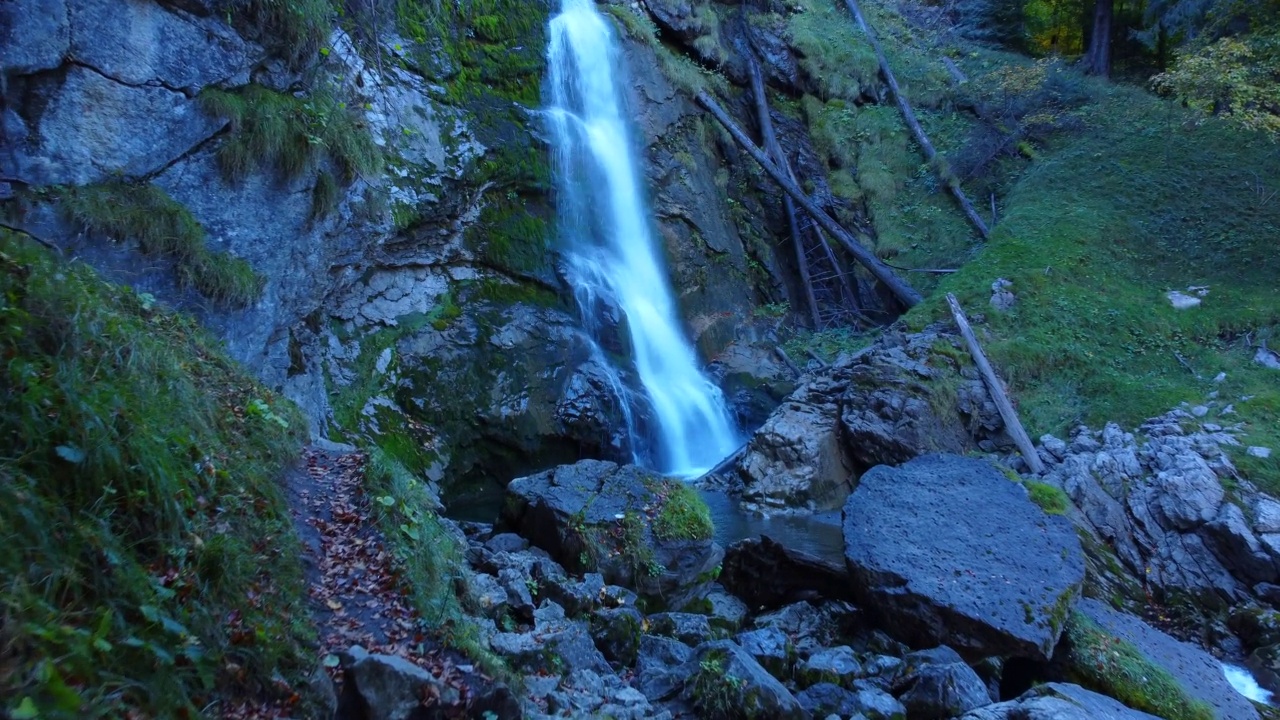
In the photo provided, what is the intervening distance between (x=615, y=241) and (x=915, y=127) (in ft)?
34.3

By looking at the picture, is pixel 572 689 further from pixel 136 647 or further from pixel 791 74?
pixel 791 74

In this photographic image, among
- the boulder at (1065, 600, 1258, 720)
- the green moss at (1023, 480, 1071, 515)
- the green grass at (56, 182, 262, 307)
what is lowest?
the boulder at (1065, 600, 1258, 720)

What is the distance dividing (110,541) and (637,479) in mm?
5389

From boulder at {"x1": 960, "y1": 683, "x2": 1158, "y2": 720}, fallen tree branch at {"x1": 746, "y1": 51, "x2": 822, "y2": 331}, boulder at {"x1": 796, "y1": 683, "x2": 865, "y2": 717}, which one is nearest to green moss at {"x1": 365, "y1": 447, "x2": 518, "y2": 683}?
boulder at {"x1": 796, "y1": 683, "x2": 865, "y2": 717}

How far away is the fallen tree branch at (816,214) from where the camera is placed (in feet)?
50.4

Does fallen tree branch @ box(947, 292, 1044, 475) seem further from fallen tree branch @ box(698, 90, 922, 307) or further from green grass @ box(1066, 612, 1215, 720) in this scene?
green grass @ box(1066, 612, 1215, 720)

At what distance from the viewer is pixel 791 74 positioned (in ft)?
64.4

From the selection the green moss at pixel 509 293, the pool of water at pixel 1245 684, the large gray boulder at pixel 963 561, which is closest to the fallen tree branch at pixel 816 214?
the green moss at pixel 509 293

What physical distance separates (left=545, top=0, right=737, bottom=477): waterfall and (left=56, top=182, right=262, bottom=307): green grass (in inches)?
237

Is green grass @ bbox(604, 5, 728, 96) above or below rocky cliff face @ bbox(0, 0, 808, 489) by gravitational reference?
above

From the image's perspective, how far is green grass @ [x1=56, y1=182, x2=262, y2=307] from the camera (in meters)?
5.45

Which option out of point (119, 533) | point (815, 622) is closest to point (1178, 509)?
point (815, 622)

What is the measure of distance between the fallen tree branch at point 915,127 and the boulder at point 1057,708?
12177 millimetres

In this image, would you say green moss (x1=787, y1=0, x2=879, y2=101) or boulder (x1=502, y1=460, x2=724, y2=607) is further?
green moss (x1=787, y1=0, x2=879, y2=101)
